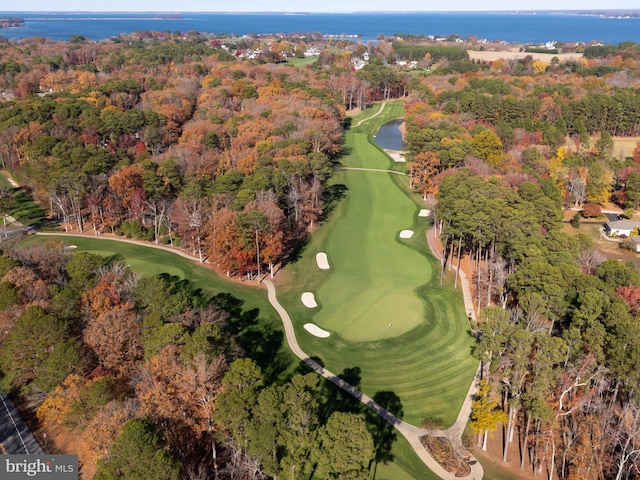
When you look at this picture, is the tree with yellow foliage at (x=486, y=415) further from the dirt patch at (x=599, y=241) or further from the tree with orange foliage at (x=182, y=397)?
the dirt patch at (x=599, y=241)

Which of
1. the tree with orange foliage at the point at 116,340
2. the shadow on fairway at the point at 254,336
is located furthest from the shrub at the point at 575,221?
the tree with orange foliage at the point at 116,340

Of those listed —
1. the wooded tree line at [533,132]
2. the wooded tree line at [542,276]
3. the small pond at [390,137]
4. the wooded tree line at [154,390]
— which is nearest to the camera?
the wooded tree line at [154,390]

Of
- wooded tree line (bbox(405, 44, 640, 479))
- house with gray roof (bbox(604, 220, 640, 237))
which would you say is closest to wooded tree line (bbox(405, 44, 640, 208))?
wooded tree line (bbox(405, 44, 640, 479))

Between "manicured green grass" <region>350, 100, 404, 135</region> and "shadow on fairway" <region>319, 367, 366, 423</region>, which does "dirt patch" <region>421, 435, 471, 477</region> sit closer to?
"shadow on fairway" <region>319, 367, 366, 423</region>

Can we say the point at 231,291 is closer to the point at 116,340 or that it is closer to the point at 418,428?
the point at 116,340

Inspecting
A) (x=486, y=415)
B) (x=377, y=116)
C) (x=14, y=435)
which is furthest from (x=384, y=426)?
(x=377, y=116)
